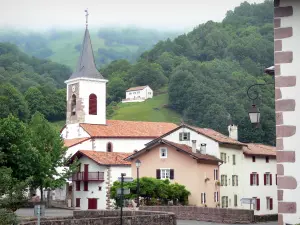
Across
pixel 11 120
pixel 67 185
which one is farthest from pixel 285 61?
pixel 67 185

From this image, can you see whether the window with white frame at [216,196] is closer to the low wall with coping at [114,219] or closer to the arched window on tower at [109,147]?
the arched window on tower at [109,147]

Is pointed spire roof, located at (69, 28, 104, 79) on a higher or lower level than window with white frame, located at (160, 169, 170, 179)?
higher

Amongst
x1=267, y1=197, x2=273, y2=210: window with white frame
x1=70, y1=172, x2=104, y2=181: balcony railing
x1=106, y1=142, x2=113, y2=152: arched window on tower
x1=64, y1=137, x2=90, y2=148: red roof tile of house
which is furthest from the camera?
x1=106, y1=142, x2=113, y2=152: arched window on tower

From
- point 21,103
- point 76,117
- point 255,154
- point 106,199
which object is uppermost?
point 21,103

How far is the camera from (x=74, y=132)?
7625 cm

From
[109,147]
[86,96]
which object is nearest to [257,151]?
[109,147]

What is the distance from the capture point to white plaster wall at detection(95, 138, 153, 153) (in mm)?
72688

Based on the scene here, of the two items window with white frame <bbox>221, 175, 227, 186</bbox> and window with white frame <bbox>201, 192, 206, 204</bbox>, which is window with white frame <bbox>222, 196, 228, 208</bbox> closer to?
window with white frame <bbox>221, 175, 227, 186</bbox>

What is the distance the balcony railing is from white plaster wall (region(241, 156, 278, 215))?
44.2 ft

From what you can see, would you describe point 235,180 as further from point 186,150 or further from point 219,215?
point 219,215

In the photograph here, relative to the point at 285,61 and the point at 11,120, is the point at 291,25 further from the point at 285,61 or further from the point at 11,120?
the point at 11,120

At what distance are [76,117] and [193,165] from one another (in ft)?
92.6

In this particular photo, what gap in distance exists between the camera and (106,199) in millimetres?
62406

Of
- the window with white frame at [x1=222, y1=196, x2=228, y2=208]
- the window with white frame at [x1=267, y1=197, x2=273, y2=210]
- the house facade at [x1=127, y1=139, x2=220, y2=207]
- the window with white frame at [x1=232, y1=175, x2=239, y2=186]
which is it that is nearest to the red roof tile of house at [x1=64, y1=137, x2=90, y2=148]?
the house facade at [x1=127, y1=139, x2=220, y2=207]
